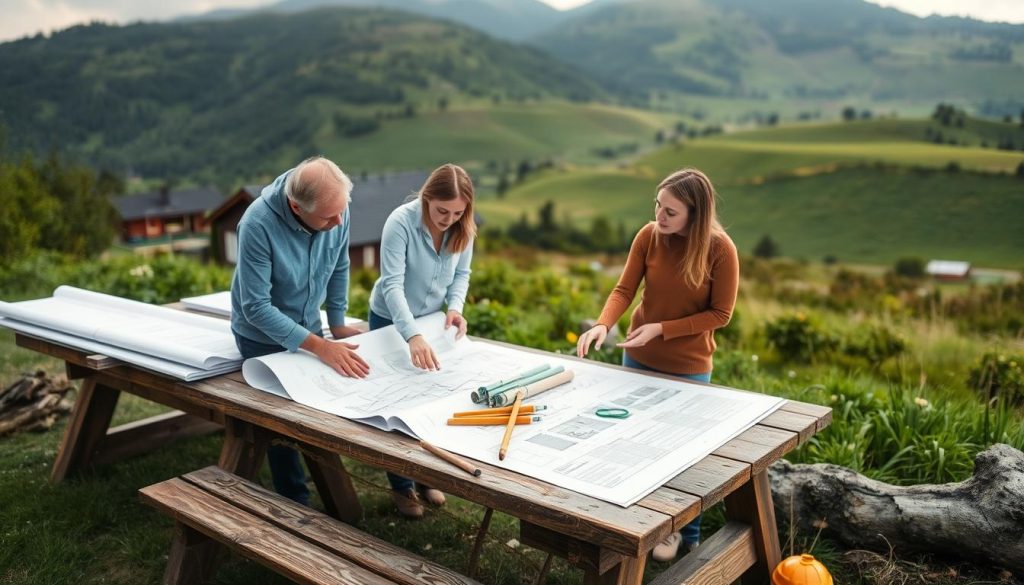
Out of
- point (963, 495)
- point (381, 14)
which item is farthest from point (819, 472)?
point (381, 14)

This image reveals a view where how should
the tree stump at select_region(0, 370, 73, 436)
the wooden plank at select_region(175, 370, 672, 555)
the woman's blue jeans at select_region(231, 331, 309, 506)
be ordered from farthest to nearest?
1. the tree stump at select_region(0, 370, 73, 436)
2. the woman's blue jeans at select_region(231, 331, 309, 506)
3. the wooden plank at select_region(175, 370, 672, 555)

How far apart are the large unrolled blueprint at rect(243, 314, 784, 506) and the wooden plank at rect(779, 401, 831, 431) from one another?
6cm

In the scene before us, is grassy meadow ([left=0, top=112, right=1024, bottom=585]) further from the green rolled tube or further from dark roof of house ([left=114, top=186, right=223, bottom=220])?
dark roof of house ([left=114, top=186, right=223, bottom=220])

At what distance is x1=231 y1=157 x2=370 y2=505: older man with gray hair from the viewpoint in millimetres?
2762

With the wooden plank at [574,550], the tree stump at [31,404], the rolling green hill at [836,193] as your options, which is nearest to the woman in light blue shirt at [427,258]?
the wooden plank at [574,550]

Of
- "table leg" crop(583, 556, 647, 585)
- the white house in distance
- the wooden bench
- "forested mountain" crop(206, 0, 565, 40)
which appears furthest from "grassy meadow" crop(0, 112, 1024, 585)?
"forested mountain" crop(206, 0, 565, 40)

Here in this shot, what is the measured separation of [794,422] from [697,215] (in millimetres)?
876

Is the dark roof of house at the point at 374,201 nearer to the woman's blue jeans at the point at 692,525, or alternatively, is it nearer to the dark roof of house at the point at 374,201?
the dark roof of house at the point at 374,201

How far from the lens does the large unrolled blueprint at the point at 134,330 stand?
2852mm

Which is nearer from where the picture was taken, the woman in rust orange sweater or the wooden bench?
the wooden bench

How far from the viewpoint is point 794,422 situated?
2418 mm

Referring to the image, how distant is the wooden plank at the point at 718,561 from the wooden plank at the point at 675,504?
56 centimetres

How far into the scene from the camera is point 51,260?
10.3 meters

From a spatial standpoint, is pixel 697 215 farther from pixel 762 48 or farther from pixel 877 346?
pixel 762 48
